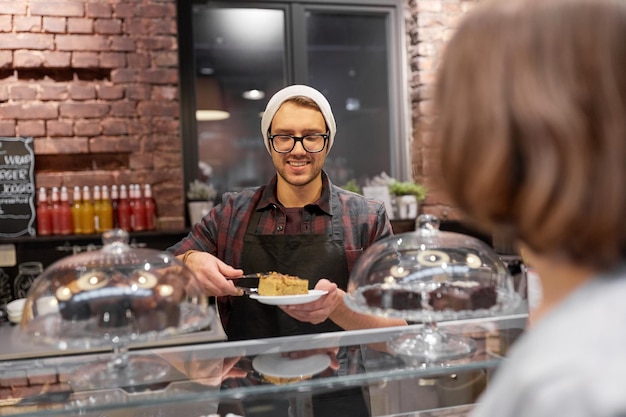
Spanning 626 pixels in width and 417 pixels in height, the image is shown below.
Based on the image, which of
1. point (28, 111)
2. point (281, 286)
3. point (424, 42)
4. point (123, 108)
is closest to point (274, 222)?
point (281, 286)

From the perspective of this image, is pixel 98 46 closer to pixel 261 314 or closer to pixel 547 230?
pixel 261 314

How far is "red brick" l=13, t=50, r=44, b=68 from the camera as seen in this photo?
3357mm

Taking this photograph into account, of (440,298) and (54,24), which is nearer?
(440,298)

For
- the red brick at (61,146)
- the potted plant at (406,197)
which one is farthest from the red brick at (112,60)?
the potted plant at (406,197)

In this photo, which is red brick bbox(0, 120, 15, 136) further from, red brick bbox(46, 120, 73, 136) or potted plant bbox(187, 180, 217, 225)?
potted plant bbox(187, 180, 217, 225)

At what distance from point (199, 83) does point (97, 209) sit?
109 cm

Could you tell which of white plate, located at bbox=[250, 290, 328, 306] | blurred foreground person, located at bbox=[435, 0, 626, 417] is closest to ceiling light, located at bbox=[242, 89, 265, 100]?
white plate, located at bbox=[250, 290, 328, 306]

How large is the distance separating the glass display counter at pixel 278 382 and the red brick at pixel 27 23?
2.65m

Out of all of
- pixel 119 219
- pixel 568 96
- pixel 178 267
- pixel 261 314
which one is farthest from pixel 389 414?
pixel 119 219

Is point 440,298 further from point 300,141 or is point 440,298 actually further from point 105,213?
point 105,213

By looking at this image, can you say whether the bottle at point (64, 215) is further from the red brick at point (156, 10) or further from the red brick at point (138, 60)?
the red brick at point (156, 10)

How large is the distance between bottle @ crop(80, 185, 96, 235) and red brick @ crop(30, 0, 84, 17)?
100cm

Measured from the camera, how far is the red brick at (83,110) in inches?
135

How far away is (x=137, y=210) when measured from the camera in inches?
136
